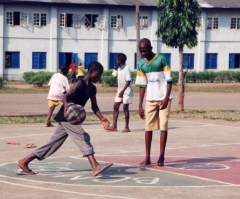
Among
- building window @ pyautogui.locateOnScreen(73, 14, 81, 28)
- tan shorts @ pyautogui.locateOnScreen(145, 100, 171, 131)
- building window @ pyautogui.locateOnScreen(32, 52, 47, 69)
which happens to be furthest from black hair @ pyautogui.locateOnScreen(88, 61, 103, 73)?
building window @ pyautogui.locateOnScreen(73, 14, 81, 28)

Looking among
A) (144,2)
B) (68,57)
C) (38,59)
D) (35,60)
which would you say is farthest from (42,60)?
(144,2)

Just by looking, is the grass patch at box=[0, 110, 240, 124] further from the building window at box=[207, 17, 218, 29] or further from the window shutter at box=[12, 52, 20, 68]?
the building window at box=[207, 17, 218, 29]

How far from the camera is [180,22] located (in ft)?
98.3

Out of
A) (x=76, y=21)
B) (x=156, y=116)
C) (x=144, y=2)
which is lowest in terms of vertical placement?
(x=156, y=116)

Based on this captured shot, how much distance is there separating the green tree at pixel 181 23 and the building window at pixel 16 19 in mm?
33897

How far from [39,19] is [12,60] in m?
3.85

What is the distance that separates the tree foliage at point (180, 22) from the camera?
97.7 ft

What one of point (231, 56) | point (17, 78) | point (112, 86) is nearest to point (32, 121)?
point (112, 86)

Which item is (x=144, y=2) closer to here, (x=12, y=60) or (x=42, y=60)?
(x=42, y=60)

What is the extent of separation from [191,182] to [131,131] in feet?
26.9

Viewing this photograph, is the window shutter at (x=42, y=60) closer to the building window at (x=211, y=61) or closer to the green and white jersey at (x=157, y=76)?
the building window at (x=211, y=61)

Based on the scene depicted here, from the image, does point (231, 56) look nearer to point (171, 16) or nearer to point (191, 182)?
point (171, 16)

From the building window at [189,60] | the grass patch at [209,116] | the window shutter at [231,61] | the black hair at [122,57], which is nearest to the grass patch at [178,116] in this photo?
the grass patch at [209,116]

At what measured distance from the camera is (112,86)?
53.4 m
